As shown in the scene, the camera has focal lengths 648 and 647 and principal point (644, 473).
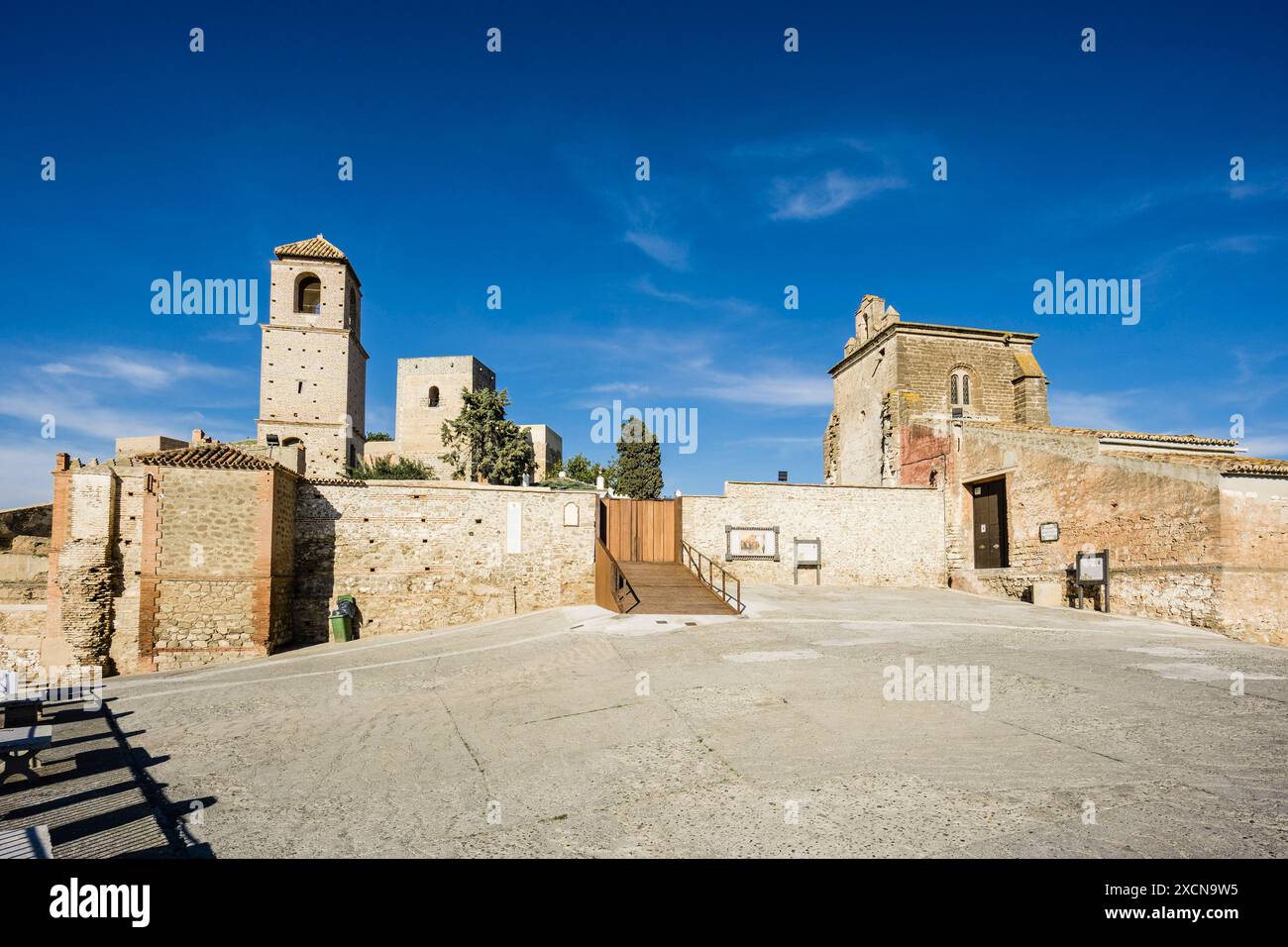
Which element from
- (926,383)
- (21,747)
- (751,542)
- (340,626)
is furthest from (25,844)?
(926,383)

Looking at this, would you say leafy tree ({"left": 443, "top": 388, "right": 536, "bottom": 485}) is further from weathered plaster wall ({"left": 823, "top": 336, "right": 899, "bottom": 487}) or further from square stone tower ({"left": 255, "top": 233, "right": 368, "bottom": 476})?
weathered plaster wall ({"left": 823, "top": 336, "right": 899, "bottom": 487})

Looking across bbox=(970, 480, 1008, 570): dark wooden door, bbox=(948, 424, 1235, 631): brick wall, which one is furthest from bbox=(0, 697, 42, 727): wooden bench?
bbox=(970, 480, 1008, 570): dark wooden door

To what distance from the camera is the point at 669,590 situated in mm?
16844

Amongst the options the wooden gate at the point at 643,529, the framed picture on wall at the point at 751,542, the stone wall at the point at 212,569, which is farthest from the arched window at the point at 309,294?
the framed picture on wall at the point at 751,542

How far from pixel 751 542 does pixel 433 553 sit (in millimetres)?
→ 9612

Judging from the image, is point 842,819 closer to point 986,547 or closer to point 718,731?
point 718,731

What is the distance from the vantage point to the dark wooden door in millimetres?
19797

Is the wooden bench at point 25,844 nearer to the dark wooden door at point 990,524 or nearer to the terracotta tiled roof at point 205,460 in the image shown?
the terracotta tiled roof at point 205,460

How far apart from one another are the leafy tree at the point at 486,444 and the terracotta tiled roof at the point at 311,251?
33.1ft
